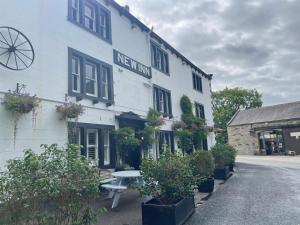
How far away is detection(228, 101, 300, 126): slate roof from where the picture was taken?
3659 centimetres

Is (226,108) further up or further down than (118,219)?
further up

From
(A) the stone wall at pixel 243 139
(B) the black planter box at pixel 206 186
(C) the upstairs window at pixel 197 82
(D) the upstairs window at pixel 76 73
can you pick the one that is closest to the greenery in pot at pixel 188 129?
(C) the upstairs window at pixel 197 82

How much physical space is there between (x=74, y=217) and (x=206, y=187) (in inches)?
286

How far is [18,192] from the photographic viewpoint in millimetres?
3566

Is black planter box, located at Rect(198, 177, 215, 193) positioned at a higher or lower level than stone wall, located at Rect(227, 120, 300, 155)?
lower

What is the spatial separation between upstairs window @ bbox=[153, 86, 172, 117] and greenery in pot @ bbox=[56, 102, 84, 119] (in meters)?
7.75

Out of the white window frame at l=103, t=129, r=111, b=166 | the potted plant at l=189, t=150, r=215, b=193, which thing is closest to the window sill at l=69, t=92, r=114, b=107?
the white window frame at l=103, t=129, r=111, b=166

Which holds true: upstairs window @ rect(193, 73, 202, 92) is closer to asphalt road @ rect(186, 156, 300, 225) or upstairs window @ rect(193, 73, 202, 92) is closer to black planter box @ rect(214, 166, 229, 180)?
black planter box @ rect(214, 166, 229, 180)

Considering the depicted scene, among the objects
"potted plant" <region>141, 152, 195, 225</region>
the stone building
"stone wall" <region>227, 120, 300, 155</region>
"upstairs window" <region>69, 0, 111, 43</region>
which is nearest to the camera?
"potted plant" <region>141, 152, 195, 225</region>

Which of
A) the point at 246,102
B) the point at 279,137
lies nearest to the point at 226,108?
the point at 246,102

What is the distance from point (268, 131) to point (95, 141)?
3326 centimetres

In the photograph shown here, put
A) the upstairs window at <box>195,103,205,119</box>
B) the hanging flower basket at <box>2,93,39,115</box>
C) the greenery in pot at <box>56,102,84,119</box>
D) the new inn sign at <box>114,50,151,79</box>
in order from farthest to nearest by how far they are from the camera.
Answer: the upstairs window at <box>195,103,205,119</box> < the new inn sign at <box>114,50,151,79</box> < the greenery in pot at <box>56,102,84,119</box> < the hanging flower basket at <box>2,93,39,115</box>

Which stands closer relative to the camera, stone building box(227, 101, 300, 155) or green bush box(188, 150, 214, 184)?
green bush box(188, 150, 214, 184)

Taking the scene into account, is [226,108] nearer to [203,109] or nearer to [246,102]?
[246,102]
